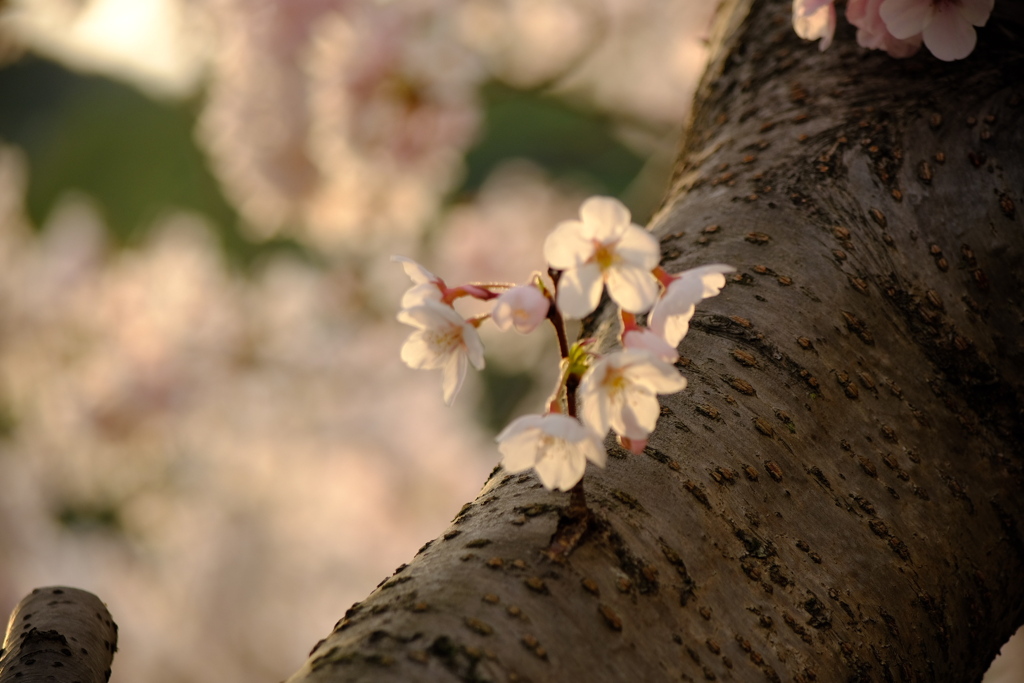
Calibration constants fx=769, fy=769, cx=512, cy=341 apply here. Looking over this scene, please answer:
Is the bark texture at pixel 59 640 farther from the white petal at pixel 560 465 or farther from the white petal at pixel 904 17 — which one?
the white petal at pixel 904 17

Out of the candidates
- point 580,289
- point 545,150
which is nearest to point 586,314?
point 580,289

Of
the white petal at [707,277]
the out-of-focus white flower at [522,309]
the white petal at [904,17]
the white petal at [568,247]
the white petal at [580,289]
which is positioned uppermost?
the white petal at [904,17]

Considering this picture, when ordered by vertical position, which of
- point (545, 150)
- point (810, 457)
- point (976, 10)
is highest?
point (545, 150)

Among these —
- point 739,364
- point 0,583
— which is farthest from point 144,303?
point 739,364

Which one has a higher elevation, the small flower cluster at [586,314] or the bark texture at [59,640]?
the bark texture at [59,640]

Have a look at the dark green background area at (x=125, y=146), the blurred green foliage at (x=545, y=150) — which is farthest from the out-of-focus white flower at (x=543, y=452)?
the dark green background area at (x=125, y=146)

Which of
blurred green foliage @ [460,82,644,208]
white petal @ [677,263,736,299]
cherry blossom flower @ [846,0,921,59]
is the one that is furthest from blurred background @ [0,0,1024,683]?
white petal @ [677,263,736,299]

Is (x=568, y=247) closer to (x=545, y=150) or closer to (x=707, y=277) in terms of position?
(x=707, y=277)

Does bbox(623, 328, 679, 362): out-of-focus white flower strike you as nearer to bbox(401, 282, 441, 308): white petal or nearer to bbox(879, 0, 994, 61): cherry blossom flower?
bbox(401, 282, 441, 308): white petal
